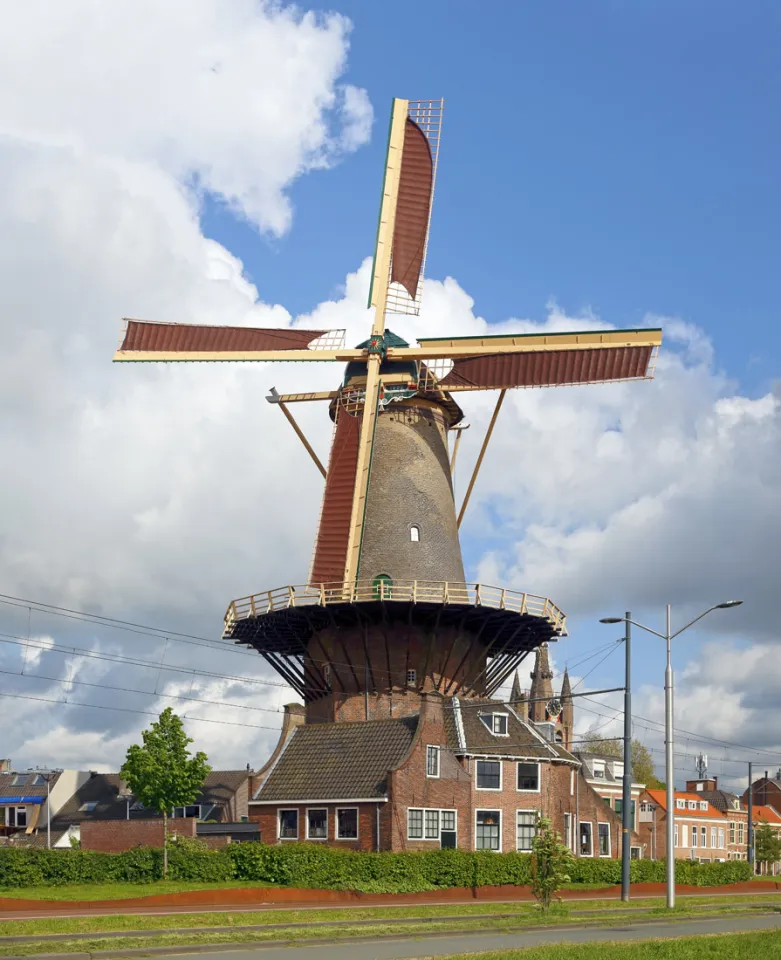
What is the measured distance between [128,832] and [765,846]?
186 feet

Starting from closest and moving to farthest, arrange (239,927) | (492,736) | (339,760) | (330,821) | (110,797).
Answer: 1. (239,927)
2. (330,821)
3. (339,760)
4. (492,736)
5. (110,797)

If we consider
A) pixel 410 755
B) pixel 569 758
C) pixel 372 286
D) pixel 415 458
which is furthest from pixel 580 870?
pixel 372 286

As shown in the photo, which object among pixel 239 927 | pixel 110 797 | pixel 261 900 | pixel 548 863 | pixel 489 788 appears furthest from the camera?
pixel 110 797

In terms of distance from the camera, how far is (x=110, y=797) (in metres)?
70.6

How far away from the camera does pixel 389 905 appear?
32094 mm

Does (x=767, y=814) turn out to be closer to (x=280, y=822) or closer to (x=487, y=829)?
(x=487, y=829)

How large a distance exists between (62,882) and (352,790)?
31.5 feet

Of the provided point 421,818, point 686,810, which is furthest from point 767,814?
point 421,818

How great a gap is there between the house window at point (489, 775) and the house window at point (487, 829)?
0.85m

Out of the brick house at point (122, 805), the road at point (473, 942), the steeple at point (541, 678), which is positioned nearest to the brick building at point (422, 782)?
the road at point (473, 942)

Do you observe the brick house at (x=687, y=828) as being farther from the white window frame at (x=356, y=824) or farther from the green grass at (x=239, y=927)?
the green grass at (x=239, y=927)

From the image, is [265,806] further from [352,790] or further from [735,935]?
[735,935]

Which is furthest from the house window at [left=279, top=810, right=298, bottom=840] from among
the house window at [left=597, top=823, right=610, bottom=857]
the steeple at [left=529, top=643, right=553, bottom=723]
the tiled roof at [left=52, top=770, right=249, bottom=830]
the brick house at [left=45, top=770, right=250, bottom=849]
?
the steeple at [left=529, top=643, right=553, bottom=723]

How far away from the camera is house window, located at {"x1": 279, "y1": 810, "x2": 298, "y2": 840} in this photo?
41094mm
